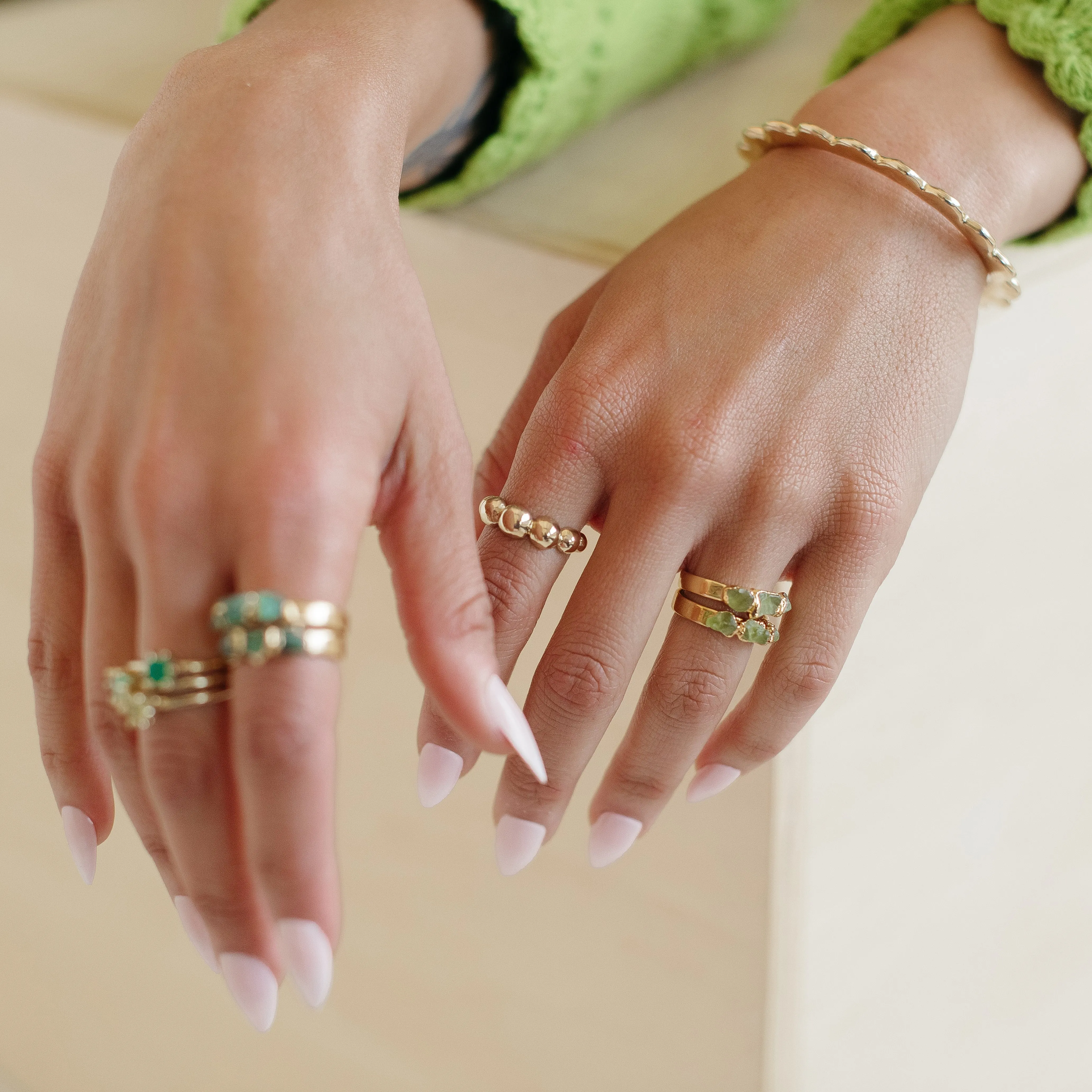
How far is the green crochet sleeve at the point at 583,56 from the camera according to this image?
78 cm

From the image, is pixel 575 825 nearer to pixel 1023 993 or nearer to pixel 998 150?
pixel 1023 993

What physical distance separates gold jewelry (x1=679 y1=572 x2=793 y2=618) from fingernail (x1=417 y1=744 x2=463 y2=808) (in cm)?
17

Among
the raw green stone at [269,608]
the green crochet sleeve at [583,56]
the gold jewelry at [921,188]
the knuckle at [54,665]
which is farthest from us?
the green crochet sleeve at [583,56]

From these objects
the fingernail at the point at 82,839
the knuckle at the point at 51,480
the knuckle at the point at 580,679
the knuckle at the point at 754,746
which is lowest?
the fingernail at the point at 82,839

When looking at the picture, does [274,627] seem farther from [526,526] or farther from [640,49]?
[640,49]

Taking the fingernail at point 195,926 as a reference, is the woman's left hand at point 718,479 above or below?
above

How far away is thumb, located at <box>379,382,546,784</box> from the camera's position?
47cm

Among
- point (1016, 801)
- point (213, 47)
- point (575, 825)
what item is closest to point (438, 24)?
point (213, 47)

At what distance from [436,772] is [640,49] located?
657mm

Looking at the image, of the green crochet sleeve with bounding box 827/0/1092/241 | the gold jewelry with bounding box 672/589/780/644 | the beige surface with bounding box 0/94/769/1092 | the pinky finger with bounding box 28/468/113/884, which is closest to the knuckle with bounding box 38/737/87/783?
the pinky finger with bounding box 28/468/113/884

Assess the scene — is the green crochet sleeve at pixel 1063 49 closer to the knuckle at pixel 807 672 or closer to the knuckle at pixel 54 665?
the knuckle at pixel 807 672

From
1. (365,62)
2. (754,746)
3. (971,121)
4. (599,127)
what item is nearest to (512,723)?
(754,746)

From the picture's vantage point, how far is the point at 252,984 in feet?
1.55

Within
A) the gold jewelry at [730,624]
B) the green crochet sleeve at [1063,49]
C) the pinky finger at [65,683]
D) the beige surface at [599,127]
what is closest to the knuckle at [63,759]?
the pinky finger at [65,683]
